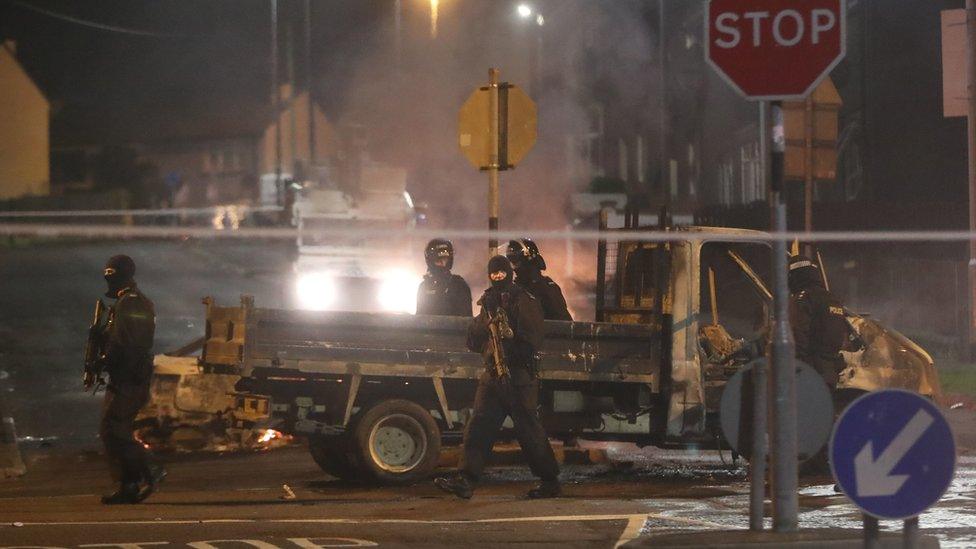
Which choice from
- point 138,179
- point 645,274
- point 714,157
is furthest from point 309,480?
point 138,179

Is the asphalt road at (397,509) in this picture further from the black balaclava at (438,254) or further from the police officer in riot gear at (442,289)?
the black balaclava at (438,254)

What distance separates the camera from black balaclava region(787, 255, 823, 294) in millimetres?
9695

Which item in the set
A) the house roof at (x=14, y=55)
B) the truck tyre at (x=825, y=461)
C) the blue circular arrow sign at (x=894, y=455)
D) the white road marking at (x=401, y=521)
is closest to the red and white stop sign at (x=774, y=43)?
the blue circular arrow sign at (x=894, y=455)

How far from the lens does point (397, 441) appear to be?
9.99m

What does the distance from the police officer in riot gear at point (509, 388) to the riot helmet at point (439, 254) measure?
148cm

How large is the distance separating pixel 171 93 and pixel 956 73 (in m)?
54.6

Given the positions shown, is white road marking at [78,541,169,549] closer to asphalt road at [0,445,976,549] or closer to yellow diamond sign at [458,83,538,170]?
asphalt road at [0,445,976,549]

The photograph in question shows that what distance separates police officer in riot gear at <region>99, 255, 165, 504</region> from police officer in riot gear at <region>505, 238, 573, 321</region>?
2824 mm

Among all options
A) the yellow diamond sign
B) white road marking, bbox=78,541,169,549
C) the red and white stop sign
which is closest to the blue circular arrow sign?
the red and white stop sign

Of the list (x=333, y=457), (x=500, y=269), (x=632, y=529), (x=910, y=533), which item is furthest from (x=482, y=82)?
(x=910, y=533)

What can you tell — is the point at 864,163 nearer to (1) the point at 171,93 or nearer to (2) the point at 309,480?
(2) the point at 309,480

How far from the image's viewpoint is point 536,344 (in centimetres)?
912

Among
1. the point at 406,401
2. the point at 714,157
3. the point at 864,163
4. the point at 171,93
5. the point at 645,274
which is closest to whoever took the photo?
the point at 406,401

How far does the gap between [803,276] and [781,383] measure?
3347mm
